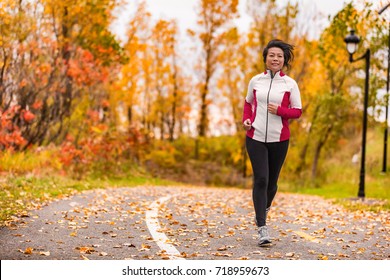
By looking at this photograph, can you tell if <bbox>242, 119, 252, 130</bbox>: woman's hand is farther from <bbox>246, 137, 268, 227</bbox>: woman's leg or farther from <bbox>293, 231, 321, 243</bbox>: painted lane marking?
<bbox>293, 231, 321, 243</bbox>: painted lane marking

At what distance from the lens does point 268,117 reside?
665 centimetres

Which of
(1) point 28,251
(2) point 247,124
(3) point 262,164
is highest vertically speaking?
(2) point 247,124

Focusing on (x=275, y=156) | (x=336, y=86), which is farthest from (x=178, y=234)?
(x=336, y=86)

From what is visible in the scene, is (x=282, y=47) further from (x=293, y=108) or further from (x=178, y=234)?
(x=178, y=234)

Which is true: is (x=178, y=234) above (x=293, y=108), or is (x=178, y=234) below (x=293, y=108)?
below

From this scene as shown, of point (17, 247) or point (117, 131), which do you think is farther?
point (117, 131)

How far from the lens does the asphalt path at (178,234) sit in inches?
237

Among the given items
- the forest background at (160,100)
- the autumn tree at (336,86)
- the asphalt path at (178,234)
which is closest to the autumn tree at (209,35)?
the forest background at (160,100)

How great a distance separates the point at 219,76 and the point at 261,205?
28.6m

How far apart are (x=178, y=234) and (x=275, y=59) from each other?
2610 millimetres

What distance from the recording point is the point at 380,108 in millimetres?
23172
